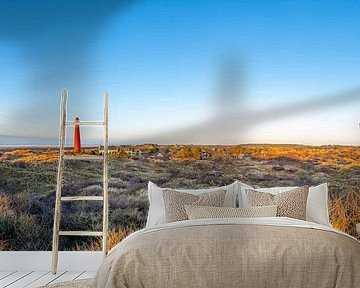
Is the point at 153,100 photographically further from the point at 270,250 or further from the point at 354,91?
the point at 270,250

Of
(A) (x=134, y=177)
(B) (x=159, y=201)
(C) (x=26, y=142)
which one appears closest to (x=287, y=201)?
(B) (x=159, y=201)

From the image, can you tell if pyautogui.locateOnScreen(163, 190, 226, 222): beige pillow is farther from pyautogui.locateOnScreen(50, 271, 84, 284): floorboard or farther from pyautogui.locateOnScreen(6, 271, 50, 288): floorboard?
pyautogui.locateOnScreen(6, 271, 50, 288): floorboard

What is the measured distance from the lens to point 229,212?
4879 millimetres

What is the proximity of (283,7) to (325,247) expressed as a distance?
3626 millimetres

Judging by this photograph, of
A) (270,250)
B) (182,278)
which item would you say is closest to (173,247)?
(182,278)

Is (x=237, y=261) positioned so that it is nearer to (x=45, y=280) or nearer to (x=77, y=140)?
(x=45, y=280)

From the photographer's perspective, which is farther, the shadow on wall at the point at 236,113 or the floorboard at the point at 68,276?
the shadow on wall at the point at 236,113

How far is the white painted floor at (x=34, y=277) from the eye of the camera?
538 cm

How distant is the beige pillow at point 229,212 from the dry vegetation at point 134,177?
153cm

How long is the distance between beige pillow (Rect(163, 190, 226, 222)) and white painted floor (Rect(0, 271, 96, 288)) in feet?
3.87

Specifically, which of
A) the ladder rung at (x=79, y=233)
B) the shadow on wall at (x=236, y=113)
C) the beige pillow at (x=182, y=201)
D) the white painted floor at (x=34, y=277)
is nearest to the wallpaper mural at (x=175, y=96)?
the shadow on wall at (x=236, y=113)

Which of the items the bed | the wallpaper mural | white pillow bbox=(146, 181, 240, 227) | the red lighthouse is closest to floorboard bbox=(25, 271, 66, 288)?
the wallpaper mural

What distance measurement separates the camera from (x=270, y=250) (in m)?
3.70

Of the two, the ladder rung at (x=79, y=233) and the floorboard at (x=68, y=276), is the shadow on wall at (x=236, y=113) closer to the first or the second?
the ladder rung at (x=79, y=233)
